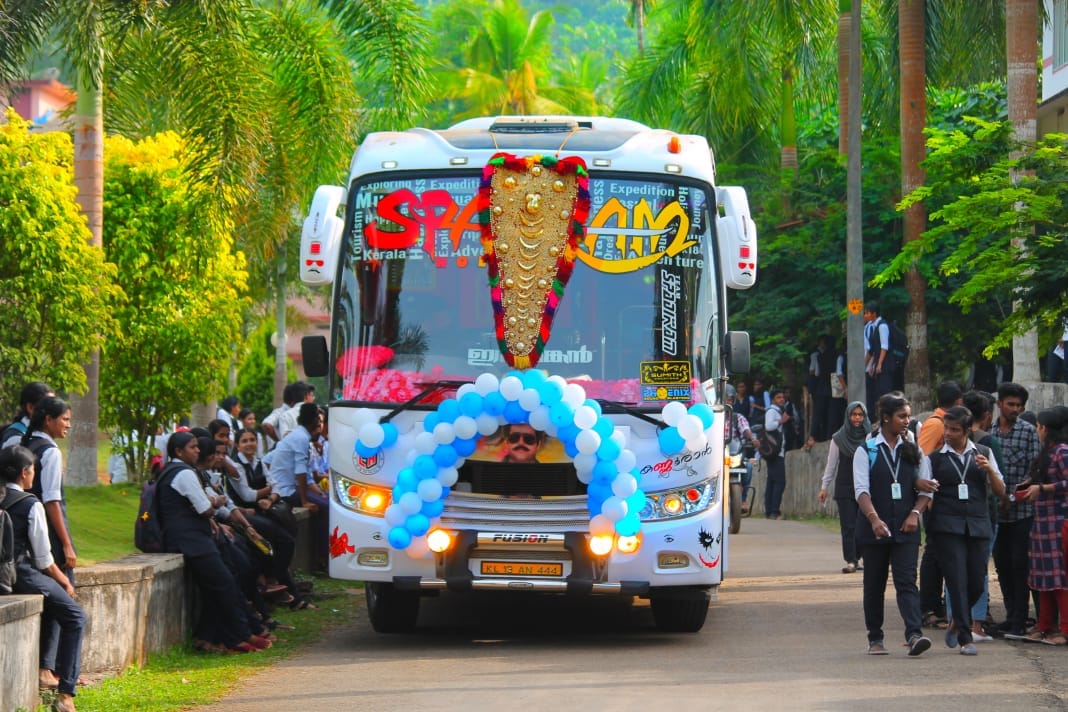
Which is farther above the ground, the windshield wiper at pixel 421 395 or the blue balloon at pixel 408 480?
the windshield wiper at pixel 421 395

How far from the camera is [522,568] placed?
446 inches

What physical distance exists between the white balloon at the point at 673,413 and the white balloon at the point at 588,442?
62 cm

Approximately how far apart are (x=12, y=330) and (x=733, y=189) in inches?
357

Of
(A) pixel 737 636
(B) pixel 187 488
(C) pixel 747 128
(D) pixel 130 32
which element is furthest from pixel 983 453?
(C) pixel 747 128

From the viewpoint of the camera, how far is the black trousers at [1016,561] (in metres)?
12.1

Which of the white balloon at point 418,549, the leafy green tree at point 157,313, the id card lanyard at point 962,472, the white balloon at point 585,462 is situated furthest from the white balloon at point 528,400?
the leafy green tree at point 157,313

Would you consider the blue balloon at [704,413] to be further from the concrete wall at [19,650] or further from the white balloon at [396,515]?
the concrete wall at [19,650]

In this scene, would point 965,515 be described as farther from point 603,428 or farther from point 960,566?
point 603,428

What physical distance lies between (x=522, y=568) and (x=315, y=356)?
2220 millimetres

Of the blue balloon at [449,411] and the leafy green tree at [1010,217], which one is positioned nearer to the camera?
the blue balloon at [449,411]

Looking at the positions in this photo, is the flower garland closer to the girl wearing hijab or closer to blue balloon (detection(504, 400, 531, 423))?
blue balloon (detection(504, 400, 531, 423))

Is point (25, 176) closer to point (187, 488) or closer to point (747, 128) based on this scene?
point (187, 488)

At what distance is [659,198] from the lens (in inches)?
470

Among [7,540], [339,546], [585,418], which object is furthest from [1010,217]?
[7,540]
